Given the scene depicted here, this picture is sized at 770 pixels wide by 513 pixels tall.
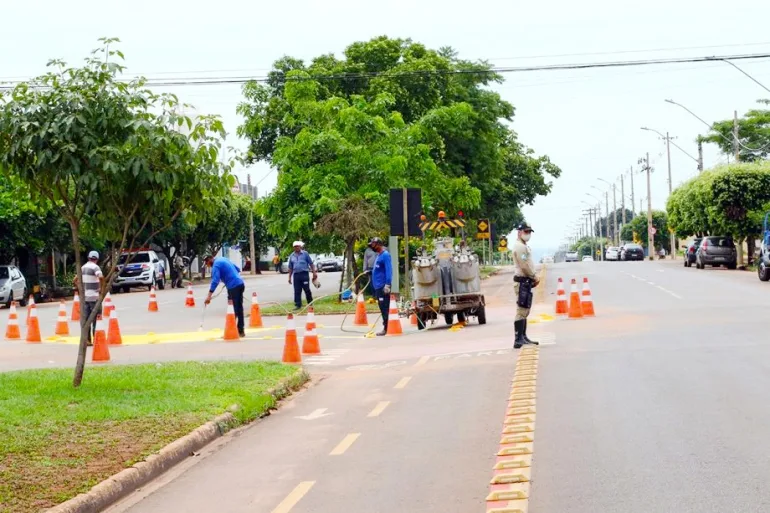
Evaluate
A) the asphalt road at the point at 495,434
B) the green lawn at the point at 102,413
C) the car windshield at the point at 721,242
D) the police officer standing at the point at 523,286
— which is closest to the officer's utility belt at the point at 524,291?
the police officer standing at the point at 523,286

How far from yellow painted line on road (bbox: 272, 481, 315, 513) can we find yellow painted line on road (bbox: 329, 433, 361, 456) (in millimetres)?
1121

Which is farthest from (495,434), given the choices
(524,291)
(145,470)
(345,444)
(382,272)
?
(382,272)

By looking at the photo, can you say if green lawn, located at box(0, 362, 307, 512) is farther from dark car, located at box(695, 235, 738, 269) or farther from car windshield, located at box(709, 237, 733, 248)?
car windshield, located at box(709, 237, 733, 248)

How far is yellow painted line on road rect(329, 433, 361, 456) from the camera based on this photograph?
905cm

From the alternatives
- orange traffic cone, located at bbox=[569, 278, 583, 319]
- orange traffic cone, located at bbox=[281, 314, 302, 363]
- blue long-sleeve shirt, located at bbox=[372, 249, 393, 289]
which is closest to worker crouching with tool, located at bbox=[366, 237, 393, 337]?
blue long-sleeve shirt, located at bbox=[372, 249, 393, 289]

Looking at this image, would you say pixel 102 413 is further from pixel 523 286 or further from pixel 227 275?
pixel 227 275

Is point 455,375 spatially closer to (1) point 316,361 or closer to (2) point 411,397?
(2) point 411,397

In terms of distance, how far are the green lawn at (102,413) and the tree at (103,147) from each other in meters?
1.06

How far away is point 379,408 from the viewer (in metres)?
11.4

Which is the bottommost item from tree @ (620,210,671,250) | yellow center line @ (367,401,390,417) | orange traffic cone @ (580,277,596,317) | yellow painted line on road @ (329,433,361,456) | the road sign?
yellow painted line on road @ (329,433,361,456)

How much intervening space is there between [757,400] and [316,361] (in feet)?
25.0

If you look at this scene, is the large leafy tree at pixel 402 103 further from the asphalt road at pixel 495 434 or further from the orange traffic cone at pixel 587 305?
the asphalt road at pixel 495 434

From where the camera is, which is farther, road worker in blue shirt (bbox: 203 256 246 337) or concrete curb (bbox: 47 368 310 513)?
road worker in blue shirt (bbox: 203 256 246 337)

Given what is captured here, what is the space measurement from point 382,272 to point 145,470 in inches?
521
